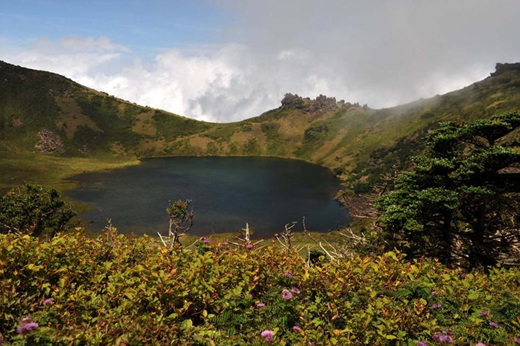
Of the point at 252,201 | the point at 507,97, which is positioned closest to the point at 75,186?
the point at 252,201

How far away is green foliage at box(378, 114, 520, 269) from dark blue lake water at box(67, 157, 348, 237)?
29370mm

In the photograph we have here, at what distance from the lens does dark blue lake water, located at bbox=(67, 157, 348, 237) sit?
76.6 meters

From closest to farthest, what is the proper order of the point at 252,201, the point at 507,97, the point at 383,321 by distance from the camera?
the point at 383,321
the point at 252,201
the point at 507,97

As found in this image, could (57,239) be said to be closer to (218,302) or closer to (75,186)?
(218,302)

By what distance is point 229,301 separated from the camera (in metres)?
7.88

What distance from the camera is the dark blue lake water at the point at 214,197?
3017 inches

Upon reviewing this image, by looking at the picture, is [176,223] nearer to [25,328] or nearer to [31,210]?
[25,328]

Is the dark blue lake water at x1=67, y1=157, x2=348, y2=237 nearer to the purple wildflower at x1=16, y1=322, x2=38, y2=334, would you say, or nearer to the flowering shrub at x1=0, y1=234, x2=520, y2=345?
the flowering shrub at x1=0, y1=234, x2=520, y2=345

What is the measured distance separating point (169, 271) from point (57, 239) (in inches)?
131

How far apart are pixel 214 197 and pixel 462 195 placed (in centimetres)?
8951

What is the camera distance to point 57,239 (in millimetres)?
8883

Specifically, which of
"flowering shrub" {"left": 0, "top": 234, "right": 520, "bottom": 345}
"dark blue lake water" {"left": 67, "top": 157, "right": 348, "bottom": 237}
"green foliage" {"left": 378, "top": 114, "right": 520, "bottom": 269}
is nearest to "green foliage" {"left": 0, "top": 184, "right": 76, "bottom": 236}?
"dark blue lake water" {"left": 67, "top": 157, "right": 348, "bottom": 237}

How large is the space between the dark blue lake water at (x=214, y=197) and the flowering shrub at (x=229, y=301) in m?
35.0

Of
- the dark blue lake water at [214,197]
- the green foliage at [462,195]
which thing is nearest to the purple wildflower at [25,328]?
the green foliage at [462,195]
